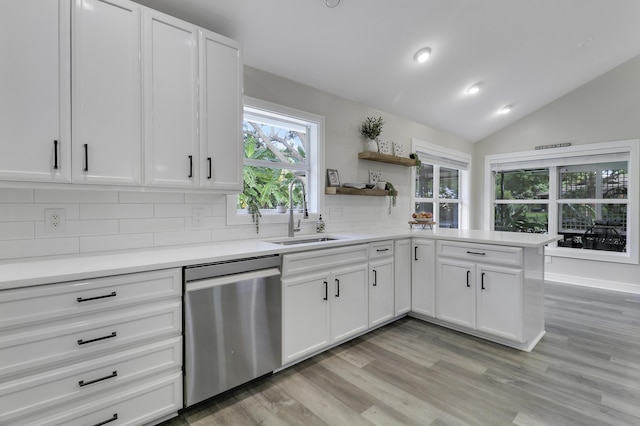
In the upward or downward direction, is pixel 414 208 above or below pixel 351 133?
below

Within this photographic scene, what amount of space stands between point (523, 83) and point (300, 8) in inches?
138

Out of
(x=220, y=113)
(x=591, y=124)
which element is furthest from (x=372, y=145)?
(x=591, y=124)

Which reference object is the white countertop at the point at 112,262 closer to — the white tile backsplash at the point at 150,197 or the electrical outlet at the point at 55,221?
the electrical outlet at the point at 55,221

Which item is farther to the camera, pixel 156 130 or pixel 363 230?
pixel 363 230

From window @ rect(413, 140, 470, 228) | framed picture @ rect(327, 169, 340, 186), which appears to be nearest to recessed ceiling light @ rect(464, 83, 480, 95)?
window @ rect(413, 140, 470, 228)

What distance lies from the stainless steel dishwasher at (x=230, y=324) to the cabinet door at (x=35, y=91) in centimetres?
90

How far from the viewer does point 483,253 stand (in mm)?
2754

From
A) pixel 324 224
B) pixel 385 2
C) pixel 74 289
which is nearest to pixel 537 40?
pixel 385 2

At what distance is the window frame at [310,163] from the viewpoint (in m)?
2.70

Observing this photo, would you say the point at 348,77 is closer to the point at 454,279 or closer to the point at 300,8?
the point at 300,8

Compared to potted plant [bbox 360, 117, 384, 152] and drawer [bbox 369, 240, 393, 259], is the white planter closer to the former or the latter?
potted plant [bbox 360, 117, 384, 152]

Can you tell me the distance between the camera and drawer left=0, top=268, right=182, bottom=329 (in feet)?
4.35

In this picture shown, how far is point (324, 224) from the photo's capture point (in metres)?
3.31

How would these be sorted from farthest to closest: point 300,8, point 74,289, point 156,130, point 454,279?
point 454,279, point 300,8, point 156,130, point 74,289
